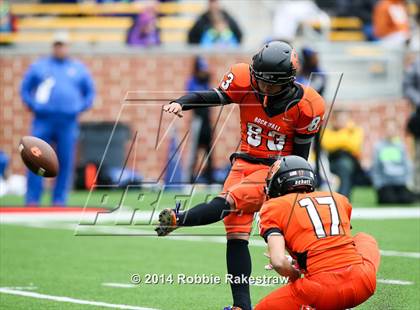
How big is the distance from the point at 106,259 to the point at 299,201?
4.42 m

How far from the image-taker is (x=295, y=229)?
5.84m

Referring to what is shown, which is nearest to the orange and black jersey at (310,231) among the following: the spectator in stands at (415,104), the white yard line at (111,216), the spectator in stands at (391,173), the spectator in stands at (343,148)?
the white yard line at (111,216)

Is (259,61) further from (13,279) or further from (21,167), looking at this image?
(21,167)

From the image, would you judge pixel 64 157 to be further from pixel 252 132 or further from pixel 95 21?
pixel 252 132

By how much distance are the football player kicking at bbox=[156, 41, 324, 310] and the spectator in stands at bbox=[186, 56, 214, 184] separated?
9727mm

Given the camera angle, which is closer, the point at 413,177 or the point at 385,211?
the point at 385,211

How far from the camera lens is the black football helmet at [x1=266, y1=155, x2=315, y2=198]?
5.98 meters

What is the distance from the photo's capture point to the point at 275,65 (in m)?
6.71

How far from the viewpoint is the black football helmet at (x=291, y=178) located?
598 cm

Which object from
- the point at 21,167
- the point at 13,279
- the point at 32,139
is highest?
the point at 32,139

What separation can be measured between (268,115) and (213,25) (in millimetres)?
11533

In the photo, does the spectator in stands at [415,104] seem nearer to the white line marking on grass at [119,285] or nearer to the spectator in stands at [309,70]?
the spectator in stands at [309,70]

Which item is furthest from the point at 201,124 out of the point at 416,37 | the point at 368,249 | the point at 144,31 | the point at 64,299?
the point at 368,249

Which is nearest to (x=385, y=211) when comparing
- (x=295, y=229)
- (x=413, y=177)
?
(x=413, y=177)
